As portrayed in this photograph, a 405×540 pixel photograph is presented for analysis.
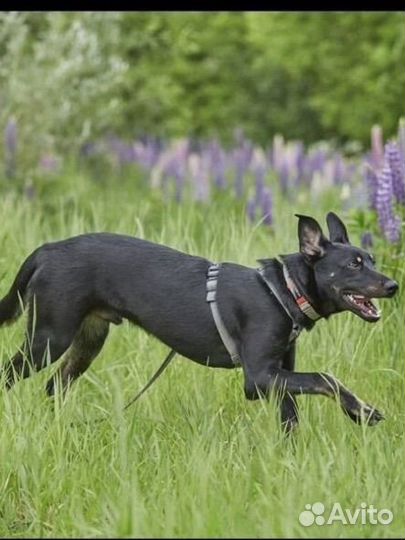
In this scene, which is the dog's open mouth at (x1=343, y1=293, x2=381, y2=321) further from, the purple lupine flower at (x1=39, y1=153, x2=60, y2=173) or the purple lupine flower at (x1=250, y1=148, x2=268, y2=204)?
the purple lupine flower at (x1=39, y1=153, x2=60, y2=173)

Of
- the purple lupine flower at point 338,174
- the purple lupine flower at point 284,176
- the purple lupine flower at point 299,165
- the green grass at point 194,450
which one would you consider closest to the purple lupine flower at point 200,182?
the purple lupine flower at point 284,176

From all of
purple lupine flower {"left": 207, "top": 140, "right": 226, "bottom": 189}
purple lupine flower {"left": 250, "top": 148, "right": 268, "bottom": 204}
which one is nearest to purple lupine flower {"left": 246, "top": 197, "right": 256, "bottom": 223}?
purple lupine flower {"left": 250, "top": 148, "right": 268, "bottom": 204}

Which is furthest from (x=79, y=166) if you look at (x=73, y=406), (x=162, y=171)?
(x=73, y=406)

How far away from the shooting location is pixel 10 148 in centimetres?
939

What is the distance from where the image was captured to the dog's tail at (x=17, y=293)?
4.88 m

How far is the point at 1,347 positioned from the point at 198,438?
122 cm

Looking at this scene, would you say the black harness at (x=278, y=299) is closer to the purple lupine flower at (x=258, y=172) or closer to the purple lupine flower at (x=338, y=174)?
the purple lupine flower at (x=258, y=172)

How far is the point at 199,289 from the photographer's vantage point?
4645mm

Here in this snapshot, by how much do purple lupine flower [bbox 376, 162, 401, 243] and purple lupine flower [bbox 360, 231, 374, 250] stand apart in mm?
295

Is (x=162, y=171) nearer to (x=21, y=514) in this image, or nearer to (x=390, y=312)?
(x=390, y=312)

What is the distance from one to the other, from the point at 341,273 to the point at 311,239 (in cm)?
17

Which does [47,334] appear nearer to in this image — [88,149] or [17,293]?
[17,293]

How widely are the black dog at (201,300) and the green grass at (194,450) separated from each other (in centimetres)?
17

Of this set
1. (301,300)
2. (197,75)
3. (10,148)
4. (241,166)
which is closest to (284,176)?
(241,166)
